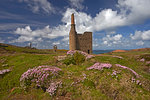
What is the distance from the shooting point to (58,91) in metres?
6.28

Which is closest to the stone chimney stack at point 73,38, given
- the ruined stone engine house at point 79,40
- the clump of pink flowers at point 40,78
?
the ruined stone engine house at point 79,40

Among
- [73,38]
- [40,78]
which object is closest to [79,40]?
[73,38]

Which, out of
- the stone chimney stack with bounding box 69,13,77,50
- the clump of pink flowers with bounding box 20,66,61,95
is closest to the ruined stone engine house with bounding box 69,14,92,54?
the stone chimney stack with bounding box 69,13,77,50

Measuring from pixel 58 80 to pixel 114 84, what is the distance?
4300 millimetres

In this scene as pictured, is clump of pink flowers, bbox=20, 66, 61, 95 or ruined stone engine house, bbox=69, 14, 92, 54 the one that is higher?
ruined stone engine house, bbox=69, 14, 92, 54

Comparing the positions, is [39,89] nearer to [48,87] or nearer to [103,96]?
[48,87]

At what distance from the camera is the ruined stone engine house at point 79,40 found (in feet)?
109

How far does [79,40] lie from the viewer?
34.8 meters

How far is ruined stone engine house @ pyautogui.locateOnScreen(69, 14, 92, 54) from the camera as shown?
109 ft

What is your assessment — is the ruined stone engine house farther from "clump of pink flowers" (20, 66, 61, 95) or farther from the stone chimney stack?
"clump of pink flowers" (20, 66, 61, 95)

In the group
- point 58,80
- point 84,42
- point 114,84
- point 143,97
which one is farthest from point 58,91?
point 84,42

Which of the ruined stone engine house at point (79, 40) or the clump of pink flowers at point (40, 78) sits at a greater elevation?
the ruined stone engine house at point (79, 40)

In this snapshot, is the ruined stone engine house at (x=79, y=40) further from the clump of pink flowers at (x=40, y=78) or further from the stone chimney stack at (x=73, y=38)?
the clump of pink flowers at (x=40, y=78)

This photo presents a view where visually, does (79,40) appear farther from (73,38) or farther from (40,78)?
(40,78)
